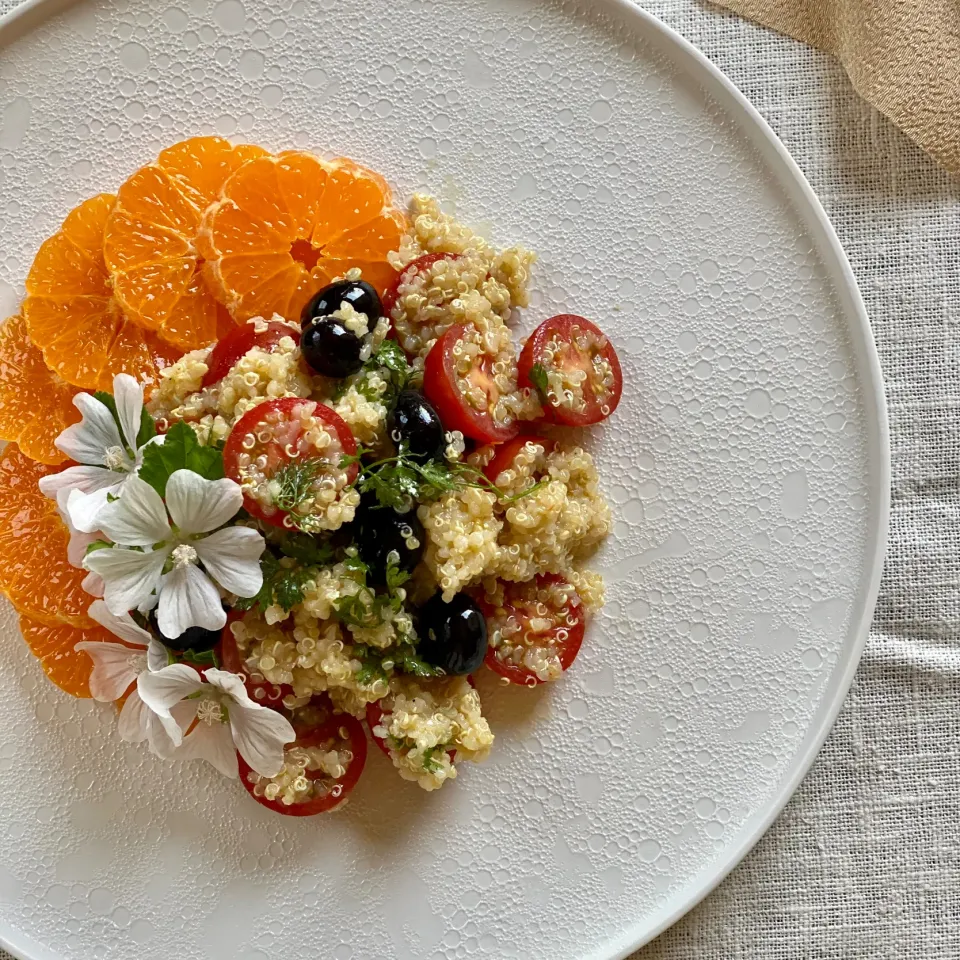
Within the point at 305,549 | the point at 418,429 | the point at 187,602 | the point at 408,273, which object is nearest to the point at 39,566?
the point at 187,602

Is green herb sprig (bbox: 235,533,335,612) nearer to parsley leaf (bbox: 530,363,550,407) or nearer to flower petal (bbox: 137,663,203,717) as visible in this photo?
flower petal (bbox: 137,663,203,717)

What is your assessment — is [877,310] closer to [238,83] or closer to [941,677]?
[941,677]

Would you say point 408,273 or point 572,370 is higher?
point 408,273

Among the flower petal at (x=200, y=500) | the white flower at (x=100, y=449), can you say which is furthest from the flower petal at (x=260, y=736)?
the white flower at (x=100, y=449)

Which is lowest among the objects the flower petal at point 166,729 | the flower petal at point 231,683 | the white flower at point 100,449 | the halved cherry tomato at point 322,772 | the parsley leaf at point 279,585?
the halved cherry tomato at point 322,772

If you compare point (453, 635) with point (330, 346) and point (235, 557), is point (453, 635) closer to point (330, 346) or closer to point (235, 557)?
point (235, 557)

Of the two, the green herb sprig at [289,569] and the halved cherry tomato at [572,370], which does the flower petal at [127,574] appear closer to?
the green herb sprig at [289,569]
